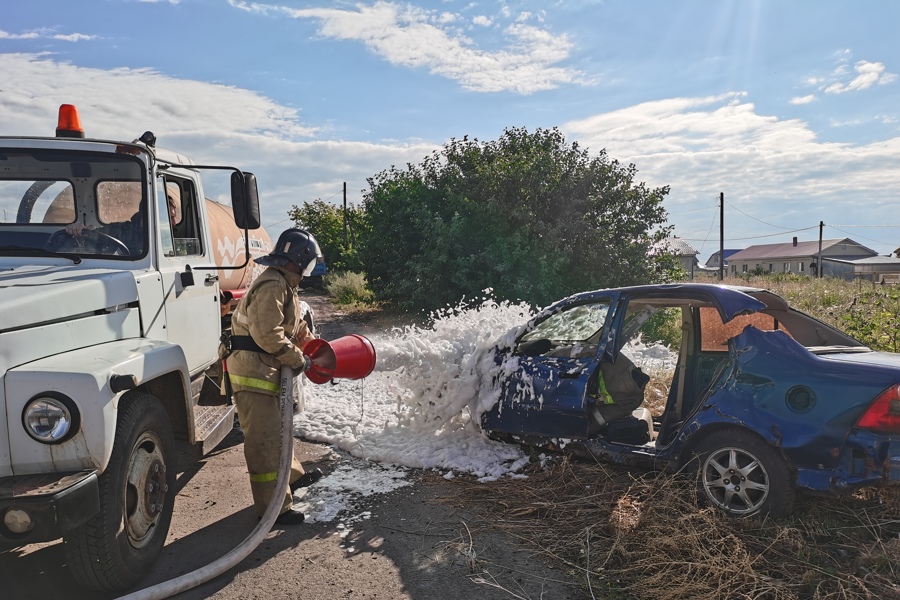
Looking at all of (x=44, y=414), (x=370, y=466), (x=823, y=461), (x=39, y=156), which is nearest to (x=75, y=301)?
(x=44, y=414)

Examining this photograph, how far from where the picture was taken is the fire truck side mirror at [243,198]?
4.36 m

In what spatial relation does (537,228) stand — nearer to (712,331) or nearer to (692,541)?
(712,331)

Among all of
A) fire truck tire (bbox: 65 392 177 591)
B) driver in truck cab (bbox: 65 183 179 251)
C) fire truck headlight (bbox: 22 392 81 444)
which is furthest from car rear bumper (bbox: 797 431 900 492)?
driver in truck cab (bbox: 65 183 179 251)

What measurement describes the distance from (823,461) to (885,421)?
16.2 inches

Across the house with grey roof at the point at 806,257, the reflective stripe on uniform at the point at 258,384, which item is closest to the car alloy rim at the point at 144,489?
Answer: the reflective stripe on uniform at the point at 258,384

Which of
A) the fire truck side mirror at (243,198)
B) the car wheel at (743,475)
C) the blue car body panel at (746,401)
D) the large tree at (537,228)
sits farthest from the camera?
the large tree at (537,228)

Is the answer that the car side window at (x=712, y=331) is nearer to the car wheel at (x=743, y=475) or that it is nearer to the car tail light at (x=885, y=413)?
the car wheel at (x=743, y=475)

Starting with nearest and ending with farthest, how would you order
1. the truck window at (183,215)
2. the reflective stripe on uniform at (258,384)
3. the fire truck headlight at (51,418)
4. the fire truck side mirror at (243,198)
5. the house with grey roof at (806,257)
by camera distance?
the fire truck headlight at (51,418) < the fire truck side mirror at (243,198) < the reflective stripe on uniform at (258,384) < the truck window at (183,215) < the house with grey roof at (806,257)

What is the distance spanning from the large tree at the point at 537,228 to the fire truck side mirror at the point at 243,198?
30.5ft

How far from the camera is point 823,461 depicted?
3832mm

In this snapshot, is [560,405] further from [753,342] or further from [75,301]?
[75,301]

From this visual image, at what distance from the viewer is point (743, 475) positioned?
4133 mm

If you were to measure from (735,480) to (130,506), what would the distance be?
374 centimetres

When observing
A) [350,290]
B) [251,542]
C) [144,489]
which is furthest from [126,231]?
[350,290]
